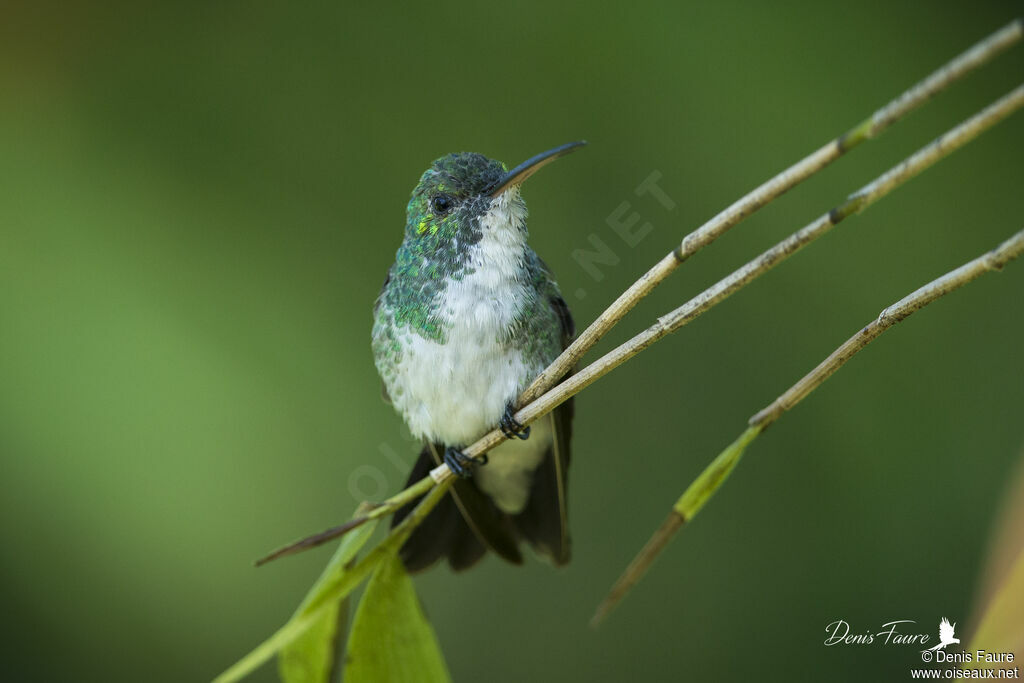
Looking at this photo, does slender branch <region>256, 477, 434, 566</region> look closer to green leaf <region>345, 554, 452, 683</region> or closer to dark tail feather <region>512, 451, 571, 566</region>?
green leaf <region>345, 554, 452, 683</region>

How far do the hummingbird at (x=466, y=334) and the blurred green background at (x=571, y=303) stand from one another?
573mm

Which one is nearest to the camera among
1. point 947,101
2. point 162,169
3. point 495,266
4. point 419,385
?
point 495,266

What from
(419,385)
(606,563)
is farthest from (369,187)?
(606,563)

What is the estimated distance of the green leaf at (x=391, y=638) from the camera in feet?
4.18

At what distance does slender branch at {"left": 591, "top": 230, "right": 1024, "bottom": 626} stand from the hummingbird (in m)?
0.45

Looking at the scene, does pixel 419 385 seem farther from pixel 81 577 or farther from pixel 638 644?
pixel 81 577

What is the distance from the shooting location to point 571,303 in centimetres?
243

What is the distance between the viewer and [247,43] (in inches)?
105

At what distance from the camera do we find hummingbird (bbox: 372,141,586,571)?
1.68m

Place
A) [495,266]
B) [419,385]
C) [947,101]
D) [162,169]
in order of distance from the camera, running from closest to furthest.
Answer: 1. [495,266]
2. [419,385]
3. [947,101]
4. [162,169]

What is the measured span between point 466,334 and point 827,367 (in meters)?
0.87

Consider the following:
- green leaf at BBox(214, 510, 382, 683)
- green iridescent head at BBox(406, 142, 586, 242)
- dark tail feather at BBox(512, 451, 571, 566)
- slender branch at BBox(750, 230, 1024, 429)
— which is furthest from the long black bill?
dark tail feather at BBox(512, 451, 571, 566)

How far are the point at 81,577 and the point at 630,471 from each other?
1.82 metres

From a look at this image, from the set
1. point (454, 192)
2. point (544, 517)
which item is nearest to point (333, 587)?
point (454, 192)
